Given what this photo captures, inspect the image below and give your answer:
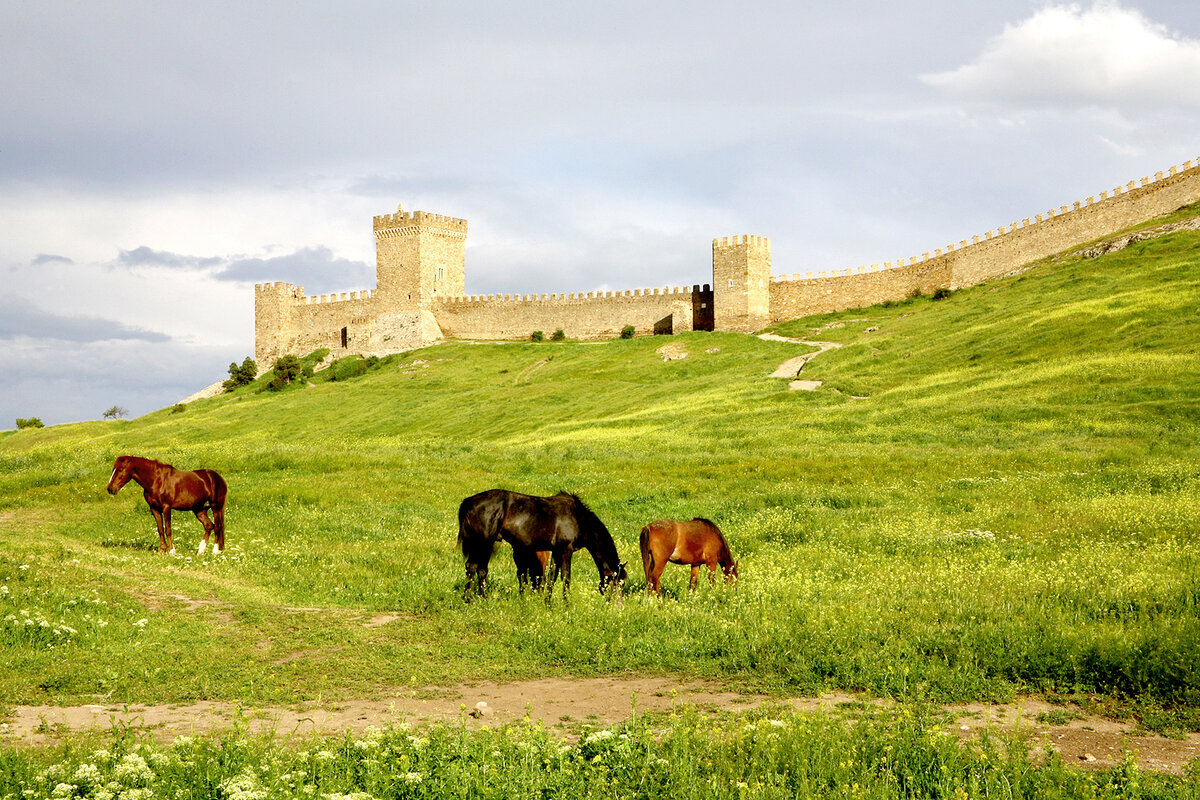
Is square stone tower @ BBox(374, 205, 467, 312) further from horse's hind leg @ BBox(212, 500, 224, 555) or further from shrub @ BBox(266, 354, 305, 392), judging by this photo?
horse's hind leg @ BBox(212, 500, 224, 555)

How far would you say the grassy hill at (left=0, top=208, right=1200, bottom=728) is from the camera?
10.2 metres

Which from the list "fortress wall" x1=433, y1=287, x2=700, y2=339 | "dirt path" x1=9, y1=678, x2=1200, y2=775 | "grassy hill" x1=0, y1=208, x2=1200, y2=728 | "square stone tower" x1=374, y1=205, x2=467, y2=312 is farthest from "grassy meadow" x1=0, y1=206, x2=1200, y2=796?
"square stone tower" x1=374, y1=205, x2=467, y2=312

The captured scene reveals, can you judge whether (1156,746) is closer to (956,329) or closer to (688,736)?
(688,736)

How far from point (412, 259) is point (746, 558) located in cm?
8683

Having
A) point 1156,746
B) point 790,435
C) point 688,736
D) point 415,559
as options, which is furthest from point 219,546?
point 790,435

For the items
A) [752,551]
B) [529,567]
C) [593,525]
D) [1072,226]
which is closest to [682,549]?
[593,525]

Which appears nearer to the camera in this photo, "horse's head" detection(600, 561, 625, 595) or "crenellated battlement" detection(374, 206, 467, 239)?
"horse's head" detection(600, 561, 625, 595)

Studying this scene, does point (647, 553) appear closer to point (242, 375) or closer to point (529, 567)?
point (529, 567)

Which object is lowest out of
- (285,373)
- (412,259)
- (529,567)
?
(529,567)

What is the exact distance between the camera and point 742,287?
3351 inches

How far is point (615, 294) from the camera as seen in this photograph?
94.3 m

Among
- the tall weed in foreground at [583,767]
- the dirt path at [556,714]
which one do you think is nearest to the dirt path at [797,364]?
the dirt path at [556,714]

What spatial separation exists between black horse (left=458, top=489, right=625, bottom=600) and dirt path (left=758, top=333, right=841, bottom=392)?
126 ft

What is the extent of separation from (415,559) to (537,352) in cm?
6959
